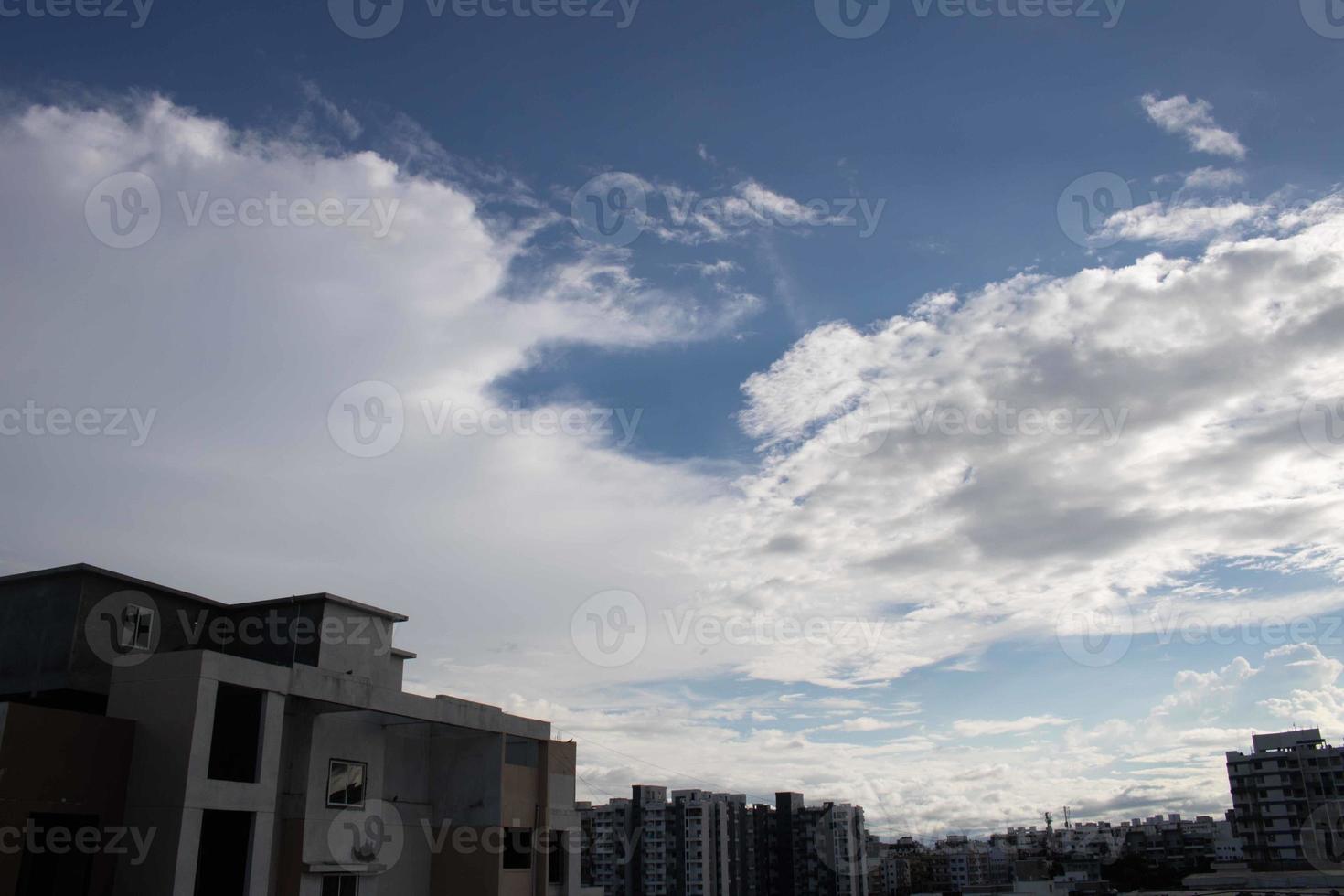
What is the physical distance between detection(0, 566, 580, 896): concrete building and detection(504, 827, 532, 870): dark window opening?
0.04m

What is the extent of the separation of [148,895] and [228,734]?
138 inches

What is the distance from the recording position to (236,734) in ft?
66.1

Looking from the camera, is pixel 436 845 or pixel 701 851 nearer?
pixel 436 845

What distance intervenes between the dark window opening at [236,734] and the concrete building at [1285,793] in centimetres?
8764

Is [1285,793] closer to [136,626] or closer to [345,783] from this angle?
[345,783]

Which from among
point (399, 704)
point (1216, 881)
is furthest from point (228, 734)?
point (1216, 881)

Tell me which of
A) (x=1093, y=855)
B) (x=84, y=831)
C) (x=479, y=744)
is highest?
(x=479, y=744)

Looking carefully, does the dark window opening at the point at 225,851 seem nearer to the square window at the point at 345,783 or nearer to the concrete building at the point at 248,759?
the concrete building at the point at 248,759

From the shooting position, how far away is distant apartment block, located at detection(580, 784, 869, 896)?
323 feet

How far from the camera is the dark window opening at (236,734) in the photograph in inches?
776

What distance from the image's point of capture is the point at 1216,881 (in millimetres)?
79938

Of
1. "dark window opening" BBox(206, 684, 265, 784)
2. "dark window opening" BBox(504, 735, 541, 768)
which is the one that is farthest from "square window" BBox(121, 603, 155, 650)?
"dark window opening" BBox(504, 735, 541, 768)

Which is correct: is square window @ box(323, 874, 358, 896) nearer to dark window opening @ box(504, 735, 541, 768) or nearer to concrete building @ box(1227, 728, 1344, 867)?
dark window opening @ box(504, 735, 541, 768)

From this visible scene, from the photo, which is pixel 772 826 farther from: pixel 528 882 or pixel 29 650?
pixel 29 650
